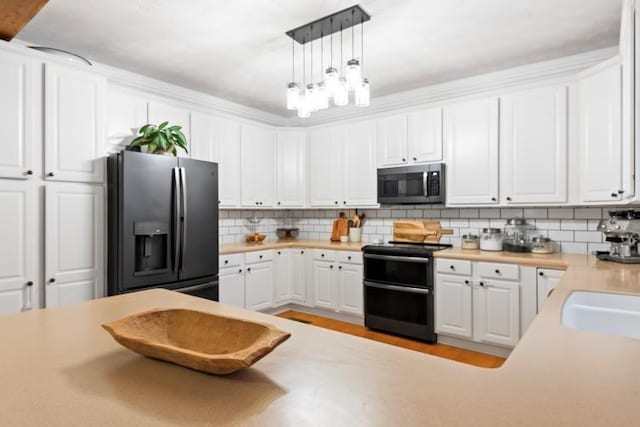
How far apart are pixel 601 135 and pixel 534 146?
51 cm

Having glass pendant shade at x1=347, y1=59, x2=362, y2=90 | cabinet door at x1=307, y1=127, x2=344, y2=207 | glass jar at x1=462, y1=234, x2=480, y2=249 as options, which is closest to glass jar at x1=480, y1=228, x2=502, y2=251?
glass jar at x1=462, y1=234, x2=480, y2=249

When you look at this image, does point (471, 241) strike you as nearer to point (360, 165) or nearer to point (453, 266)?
point (453, 266)

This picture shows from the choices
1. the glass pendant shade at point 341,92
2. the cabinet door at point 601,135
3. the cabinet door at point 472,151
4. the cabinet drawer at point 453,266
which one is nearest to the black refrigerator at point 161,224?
the glass pendant shade at point 341,92

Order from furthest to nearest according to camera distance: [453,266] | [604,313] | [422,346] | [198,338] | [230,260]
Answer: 1. [230,260]
2. [422,346]
3. [453,266]
4. [604,313]
5. [198,338]

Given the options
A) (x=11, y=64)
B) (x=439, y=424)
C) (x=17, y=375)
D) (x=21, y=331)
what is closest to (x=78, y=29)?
(x=11, y=64)

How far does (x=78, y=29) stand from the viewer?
253 centimetres

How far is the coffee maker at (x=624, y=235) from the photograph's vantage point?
99.4 inches

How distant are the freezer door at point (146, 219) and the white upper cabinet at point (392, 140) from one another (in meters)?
2.04

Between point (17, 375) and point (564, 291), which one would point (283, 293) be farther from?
point (17, 375)

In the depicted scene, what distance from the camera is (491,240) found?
337cm

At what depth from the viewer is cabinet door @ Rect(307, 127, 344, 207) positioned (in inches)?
168

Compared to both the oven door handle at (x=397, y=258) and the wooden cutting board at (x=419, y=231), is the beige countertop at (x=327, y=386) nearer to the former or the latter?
the oven door handle at (x=397, y=258)

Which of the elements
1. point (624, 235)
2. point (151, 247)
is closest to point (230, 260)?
point (151, 247)

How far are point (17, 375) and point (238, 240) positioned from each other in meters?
3.62
